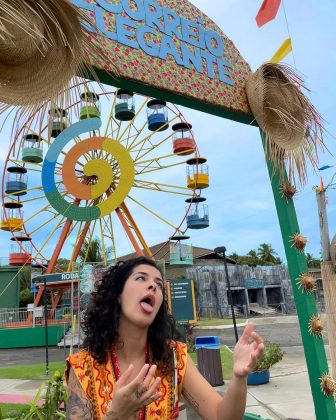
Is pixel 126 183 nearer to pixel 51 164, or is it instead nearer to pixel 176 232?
pixel 51 164

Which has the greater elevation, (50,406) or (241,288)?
(241,288)

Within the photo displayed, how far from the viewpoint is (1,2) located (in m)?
1.72

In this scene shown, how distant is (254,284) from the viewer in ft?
116

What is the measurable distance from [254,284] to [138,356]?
114ft

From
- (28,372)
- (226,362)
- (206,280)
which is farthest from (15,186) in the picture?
(206,280)

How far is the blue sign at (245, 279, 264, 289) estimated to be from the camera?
1373 inches

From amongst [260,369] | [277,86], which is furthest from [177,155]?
[277,86]

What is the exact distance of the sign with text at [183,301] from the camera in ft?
43.7

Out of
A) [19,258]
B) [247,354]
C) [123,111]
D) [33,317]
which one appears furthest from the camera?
[33,317]

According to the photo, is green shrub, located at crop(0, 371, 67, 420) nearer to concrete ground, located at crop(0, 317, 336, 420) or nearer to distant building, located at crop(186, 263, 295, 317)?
concrete ground, located at crop(0, 317, 336, 420)

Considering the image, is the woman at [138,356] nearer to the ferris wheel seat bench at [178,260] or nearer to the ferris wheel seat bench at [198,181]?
the ferris wheel seat bench at [198,181]

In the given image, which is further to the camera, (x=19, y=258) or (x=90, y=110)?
(x=19, y=258)

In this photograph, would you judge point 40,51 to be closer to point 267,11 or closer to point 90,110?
point 90,110

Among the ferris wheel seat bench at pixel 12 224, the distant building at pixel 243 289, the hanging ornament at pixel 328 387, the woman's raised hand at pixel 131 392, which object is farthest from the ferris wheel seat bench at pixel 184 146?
the distant building at pixel 243 289
